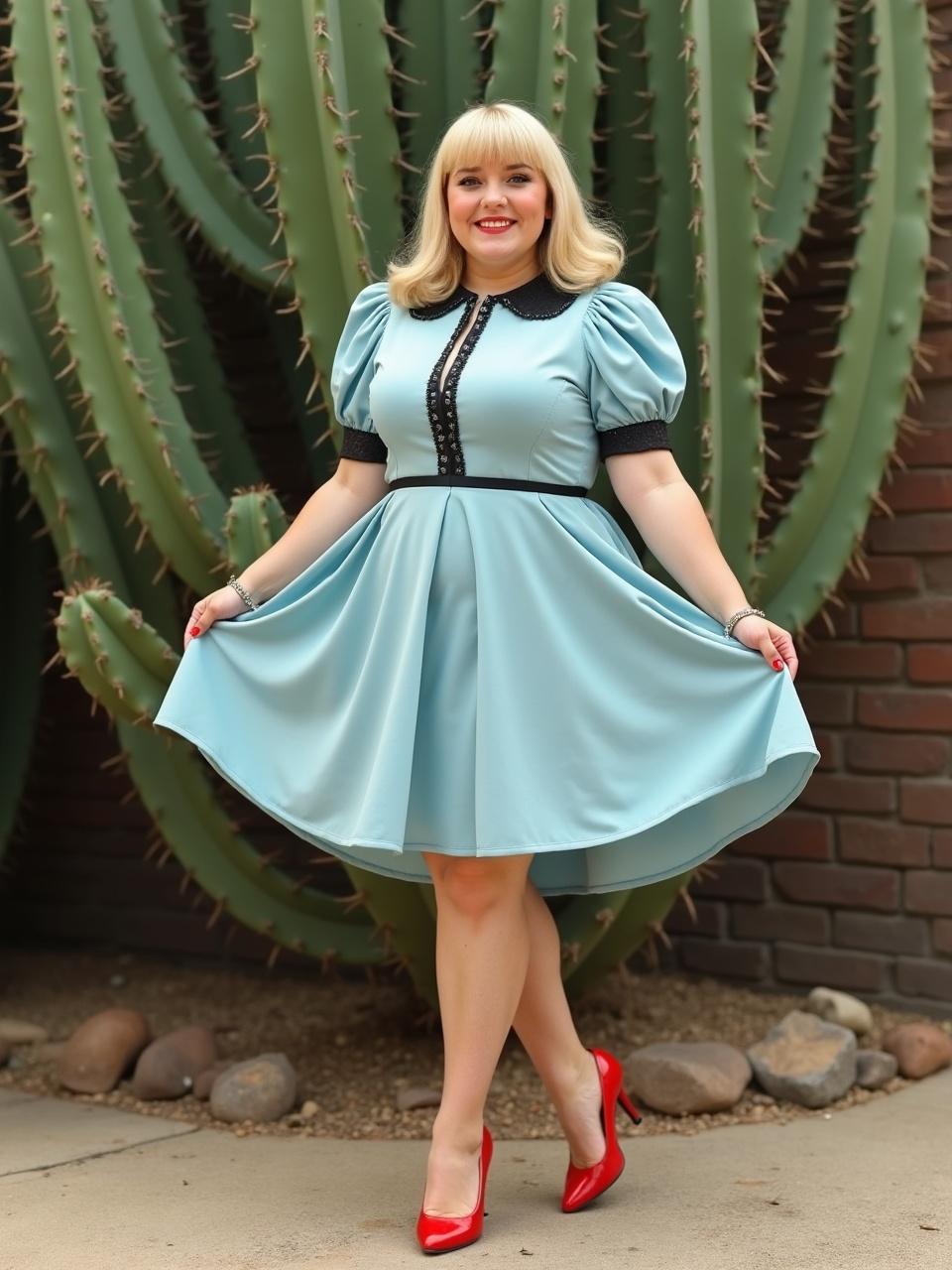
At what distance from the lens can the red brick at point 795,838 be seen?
4195 millimetres

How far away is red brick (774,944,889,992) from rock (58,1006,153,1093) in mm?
1704

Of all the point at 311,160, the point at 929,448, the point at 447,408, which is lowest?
the point at 929,448

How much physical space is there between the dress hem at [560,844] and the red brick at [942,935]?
1.48 m

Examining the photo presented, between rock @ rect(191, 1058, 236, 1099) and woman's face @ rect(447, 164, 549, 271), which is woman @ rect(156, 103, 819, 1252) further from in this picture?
rock @ rect(191, 1058, 236, 1099)

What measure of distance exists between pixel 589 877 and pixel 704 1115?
86cm

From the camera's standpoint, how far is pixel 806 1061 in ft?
11.6

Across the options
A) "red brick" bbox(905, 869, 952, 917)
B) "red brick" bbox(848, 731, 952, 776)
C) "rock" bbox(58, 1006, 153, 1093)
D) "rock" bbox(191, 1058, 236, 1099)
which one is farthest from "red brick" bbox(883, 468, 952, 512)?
"rock" bbox(58, 1006, 153, 1093)

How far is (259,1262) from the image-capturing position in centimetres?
257

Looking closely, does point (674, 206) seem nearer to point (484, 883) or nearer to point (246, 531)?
point (246, 531)

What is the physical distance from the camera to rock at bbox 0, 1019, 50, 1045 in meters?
4.32

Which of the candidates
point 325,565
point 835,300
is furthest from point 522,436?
point 835,300

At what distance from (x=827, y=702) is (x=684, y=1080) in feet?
3.93

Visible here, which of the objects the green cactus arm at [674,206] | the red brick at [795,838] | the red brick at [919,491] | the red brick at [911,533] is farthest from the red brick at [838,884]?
the green cactus arm at [674,206]

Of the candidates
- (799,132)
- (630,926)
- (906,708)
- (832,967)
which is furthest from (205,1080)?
(799,132)
